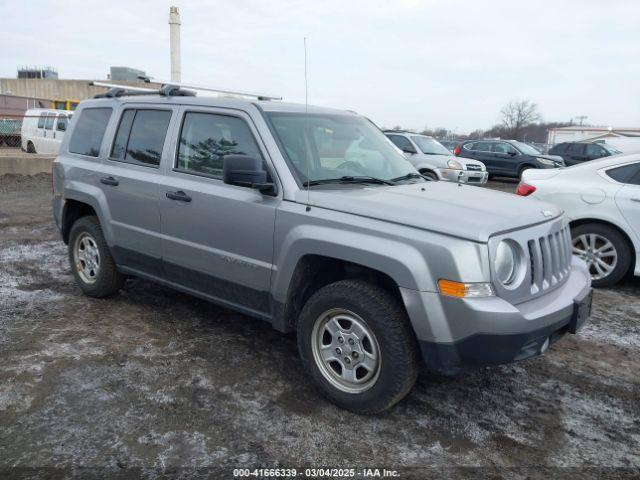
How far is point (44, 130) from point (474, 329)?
18843 millimetres

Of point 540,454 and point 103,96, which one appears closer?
point 540,454

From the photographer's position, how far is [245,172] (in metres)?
3.50

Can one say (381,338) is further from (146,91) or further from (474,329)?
(146,91)

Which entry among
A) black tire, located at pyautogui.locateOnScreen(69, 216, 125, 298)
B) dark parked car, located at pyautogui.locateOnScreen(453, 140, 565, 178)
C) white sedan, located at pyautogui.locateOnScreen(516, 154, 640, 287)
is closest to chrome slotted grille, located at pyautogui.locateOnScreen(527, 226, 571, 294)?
white sedan, located at pyautogui.locateOnScreen(516, 154, 640, 287)

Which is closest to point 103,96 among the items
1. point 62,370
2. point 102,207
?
point 102,207

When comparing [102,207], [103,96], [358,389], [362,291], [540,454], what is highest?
[103,96]

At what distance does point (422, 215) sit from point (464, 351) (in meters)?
0.80

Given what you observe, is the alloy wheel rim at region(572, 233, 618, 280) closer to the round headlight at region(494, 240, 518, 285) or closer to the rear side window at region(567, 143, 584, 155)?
the round headlight at region(494, 240, 518, 285)

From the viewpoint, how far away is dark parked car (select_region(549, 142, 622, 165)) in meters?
20.6

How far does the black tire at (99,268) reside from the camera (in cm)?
513

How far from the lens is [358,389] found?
134 inches

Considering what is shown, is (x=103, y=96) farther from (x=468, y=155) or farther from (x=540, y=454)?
(x=468, y=155)

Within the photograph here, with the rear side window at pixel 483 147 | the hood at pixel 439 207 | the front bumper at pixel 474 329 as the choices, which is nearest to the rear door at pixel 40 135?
the rear side window at pixel 483 147

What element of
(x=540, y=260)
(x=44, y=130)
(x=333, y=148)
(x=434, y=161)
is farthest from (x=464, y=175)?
(x=44, y=130)
